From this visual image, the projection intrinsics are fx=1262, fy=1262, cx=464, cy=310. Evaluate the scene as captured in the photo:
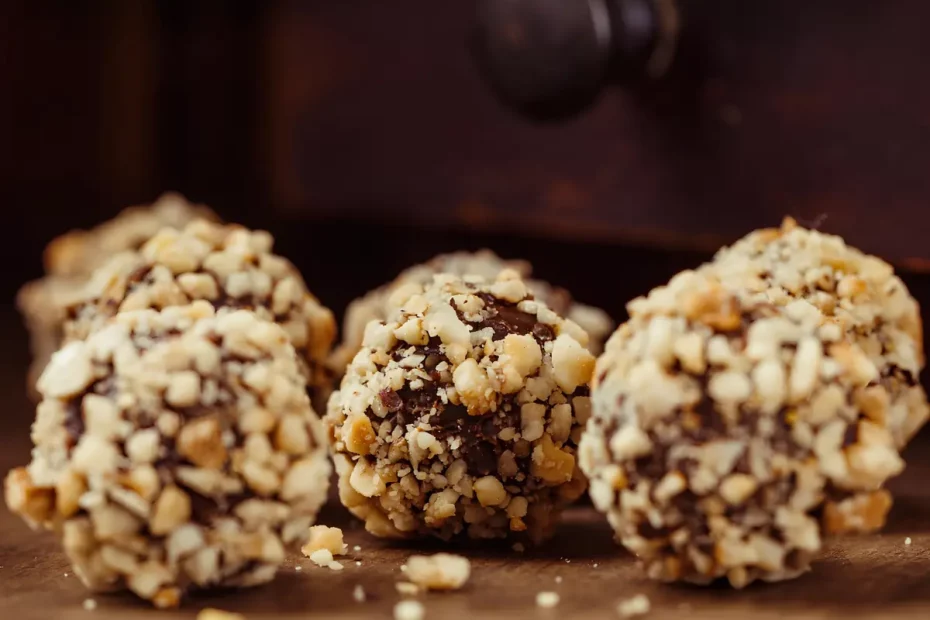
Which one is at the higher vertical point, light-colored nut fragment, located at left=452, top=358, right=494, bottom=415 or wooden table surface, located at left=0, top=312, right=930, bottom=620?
light-colored nut fragment, located at left=452, top=358, right=494, bottom=415

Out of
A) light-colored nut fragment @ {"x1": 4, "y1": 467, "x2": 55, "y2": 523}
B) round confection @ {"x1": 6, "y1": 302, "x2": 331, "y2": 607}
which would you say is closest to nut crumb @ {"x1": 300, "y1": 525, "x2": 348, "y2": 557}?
round confection @ {"x1": 6, "y1": 302, "x2": 331, "y2": 607}

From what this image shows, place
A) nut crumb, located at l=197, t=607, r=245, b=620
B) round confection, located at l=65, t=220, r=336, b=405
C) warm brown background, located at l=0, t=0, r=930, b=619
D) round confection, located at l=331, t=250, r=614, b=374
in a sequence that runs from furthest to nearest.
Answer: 1. round confection, located at l=331, t=250, r=614, b=374
2. round confection, located at l=65, t=220, r=336, b=405
3. warm brown background, located at l=0, t=0, r=930, b=619
4. nut crumb, located at l=197, t=607, r=245, b=620

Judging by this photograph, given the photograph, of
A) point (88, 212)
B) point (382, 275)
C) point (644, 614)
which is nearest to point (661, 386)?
point (644, 614)

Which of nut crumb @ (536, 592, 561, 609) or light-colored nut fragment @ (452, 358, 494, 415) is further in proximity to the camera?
light-colored nut fragment @ (452, 358, 494, 415)

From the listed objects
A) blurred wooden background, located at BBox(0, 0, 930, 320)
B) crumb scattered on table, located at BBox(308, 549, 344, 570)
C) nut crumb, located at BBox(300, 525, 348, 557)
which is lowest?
crumb scattered on table, located at BBox(308, 549, 344, 570)

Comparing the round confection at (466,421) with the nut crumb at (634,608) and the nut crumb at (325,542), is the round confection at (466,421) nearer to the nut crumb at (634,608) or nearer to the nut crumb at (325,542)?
the nut crumb at (325,542)

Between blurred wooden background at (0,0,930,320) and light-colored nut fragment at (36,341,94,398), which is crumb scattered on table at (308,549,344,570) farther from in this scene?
blurred wooden background at (0,0,930,320)

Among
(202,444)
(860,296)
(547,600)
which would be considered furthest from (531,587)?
(860,296)

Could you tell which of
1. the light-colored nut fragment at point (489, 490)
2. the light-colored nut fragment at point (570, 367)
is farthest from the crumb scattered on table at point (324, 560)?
the light-colored nut fragment at point (570, 367)
